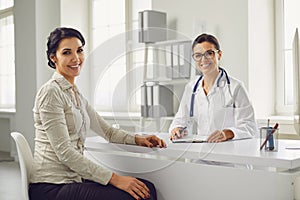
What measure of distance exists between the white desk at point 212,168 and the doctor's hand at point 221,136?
7cm

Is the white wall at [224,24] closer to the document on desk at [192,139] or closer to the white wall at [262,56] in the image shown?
the white wall at [262,56]

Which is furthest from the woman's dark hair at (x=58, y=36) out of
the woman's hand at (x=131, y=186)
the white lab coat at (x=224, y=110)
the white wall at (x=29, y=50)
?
the white wall at (x=29, y=50)

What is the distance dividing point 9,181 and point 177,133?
2.64 metres

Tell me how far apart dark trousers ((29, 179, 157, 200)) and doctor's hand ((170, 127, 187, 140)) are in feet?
1.54

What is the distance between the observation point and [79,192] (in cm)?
162

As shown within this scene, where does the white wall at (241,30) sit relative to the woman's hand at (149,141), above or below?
above

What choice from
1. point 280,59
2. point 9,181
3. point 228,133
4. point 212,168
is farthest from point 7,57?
point 212,168

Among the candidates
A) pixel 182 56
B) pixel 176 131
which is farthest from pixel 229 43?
pixel 176 131

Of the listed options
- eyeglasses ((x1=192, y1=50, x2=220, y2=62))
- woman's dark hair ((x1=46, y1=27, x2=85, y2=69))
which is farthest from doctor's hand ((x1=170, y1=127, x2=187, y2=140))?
woman's dark hair ((x1=46, y1=27, x2=85, y2=69))

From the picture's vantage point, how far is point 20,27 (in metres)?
5.38

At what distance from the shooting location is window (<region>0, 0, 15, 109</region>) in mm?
6207

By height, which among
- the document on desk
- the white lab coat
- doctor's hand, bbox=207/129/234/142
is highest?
the white lab coat

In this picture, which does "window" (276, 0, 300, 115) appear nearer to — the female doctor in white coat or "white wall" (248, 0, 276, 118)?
"white wall" (248, 0, 276, 118)

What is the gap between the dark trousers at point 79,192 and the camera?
1.60 m
